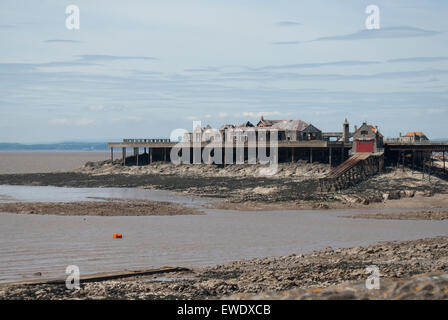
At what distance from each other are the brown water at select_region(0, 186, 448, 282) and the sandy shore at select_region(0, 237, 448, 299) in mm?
2474

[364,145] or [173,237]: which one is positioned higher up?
[364,145]

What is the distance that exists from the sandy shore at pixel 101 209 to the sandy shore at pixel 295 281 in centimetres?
1613

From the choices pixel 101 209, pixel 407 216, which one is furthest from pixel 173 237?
pixel 407 216

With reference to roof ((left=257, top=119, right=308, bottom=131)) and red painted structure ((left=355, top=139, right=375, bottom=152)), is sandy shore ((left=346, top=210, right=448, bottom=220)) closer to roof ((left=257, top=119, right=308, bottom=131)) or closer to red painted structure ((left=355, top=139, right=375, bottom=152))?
red painted structure ((left=355, top=139, right=375, bottom=152))

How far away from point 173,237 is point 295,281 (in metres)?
11.6

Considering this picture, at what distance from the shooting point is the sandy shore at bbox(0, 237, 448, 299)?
1162 centimetres

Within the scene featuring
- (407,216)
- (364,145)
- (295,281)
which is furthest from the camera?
(364,145)

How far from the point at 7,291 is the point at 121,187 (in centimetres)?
4215

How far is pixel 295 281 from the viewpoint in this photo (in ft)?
56.6

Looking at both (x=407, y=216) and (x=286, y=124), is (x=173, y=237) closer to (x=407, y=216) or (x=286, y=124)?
(x=407, y=216)

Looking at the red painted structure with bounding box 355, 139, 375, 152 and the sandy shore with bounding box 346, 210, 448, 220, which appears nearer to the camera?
the sandy shore with bounding box 346, 210, 448, 220

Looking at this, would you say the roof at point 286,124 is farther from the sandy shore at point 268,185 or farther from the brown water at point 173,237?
the brown water at point 173,237

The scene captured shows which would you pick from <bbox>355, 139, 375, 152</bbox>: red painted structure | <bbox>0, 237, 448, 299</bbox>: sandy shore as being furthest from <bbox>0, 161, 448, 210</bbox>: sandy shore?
<bbox>0, 237, 448, 299</bbox>: sandy shore
